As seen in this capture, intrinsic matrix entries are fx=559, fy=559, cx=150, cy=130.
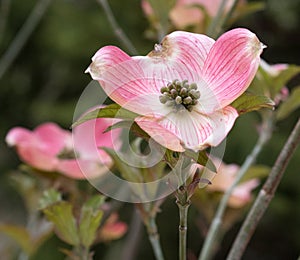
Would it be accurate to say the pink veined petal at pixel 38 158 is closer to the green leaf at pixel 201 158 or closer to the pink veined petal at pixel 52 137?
the pink veined petal at pixel 52 137

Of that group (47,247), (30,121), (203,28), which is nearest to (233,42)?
(203,28)

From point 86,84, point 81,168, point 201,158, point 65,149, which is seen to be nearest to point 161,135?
point 201,158

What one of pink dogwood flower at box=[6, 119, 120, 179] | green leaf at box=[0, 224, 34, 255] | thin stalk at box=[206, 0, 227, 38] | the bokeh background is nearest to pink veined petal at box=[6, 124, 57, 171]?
pink dogwood flower at box=[6, 119, 120, 179]

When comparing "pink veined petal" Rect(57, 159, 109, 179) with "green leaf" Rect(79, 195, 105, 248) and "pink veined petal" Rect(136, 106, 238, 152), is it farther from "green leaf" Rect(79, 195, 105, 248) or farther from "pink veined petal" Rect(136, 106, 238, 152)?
"pink veined petal" Rect(136, 106, 238, 152)

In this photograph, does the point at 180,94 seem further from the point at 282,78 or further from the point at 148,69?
the point at 282,78

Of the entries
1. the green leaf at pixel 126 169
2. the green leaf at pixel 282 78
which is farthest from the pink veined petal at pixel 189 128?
the green leaf at pixel 282 78

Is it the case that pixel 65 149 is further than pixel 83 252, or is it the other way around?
pixel 65 149
